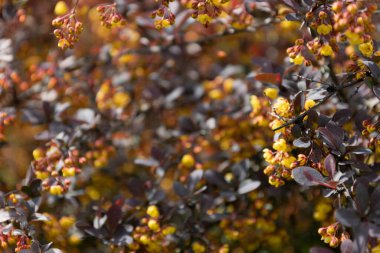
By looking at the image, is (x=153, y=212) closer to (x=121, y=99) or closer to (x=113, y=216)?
(x=113, y=216)

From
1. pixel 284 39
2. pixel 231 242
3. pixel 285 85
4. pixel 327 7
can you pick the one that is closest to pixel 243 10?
pixel 285 85

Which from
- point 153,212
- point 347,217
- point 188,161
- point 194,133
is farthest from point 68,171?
point 347,217

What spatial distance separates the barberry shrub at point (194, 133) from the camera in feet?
4.43

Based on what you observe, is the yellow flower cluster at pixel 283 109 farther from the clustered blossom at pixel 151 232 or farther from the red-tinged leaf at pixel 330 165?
the clustered blossom at pixel 151 232

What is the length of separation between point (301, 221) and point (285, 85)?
835mm

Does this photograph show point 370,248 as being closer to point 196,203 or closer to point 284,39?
point 196,203

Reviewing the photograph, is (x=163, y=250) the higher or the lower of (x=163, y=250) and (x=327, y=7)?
the lower

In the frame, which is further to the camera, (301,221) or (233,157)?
(301,221)

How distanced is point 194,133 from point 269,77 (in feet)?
1.65

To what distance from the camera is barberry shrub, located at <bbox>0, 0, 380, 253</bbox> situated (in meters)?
A: 1.35

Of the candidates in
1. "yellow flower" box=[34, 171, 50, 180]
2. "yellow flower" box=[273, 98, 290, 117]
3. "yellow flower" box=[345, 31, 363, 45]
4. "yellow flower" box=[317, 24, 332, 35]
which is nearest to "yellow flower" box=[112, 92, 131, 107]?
"yellow flower" box=[34, 171, 50, 180]

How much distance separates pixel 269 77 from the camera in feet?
5.38

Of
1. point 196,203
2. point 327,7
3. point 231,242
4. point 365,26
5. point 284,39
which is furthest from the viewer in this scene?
point 284,39

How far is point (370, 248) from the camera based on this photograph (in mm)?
1248
